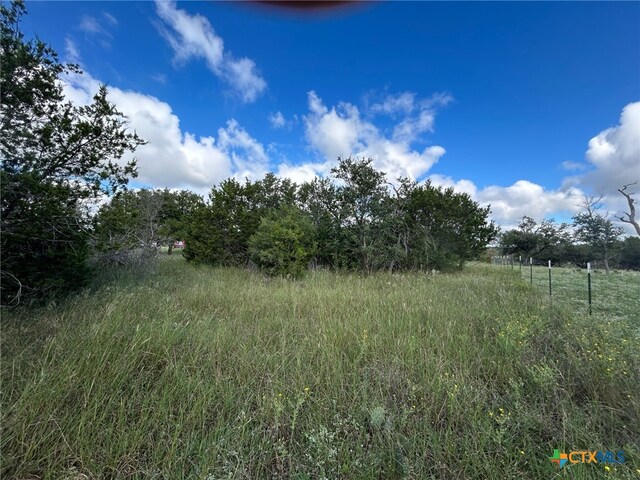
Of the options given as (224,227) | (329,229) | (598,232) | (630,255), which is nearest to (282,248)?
(329,229)

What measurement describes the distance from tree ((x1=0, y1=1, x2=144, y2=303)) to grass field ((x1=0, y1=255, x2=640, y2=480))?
731 millimetres

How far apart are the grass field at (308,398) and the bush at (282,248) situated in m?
Answer: 5.25

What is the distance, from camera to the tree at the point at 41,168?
3.32 meters

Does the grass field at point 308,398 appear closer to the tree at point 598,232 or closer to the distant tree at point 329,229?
the distant tree at point 329,229

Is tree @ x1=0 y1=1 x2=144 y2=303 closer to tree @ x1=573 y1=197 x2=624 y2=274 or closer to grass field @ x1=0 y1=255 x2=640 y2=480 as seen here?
grass field @ x1=0 y1=255 x2=640 y2=480

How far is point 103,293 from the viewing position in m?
4.60

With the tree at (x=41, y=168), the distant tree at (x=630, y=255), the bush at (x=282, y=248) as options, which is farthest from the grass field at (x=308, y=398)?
the distant tree at (x=630, y=255)

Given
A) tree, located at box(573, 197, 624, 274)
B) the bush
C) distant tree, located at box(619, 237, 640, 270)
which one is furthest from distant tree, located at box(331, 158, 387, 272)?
distant tree, located at box(619, 237, 640, 270)

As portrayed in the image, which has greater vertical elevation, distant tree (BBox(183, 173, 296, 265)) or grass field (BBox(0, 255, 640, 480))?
distant tree (BBox(183, 173, 296, 265))

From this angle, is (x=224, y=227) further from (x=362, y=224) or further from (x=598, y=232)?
(x=598, y=232)

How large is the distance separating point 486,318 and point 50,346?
5335mm

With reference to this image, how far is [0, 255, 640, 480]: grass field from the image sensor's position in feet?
5.23

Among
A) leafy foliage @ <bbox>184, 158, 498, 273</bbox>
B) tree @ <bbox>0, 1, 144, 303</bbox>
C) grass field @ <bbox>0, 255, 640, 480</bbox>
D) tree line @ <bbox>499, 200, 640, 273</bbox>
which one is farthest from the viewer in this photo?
tree line @ <bbox>499, 200, 640, 273</bbox>

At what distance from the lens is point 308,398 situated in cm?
216
